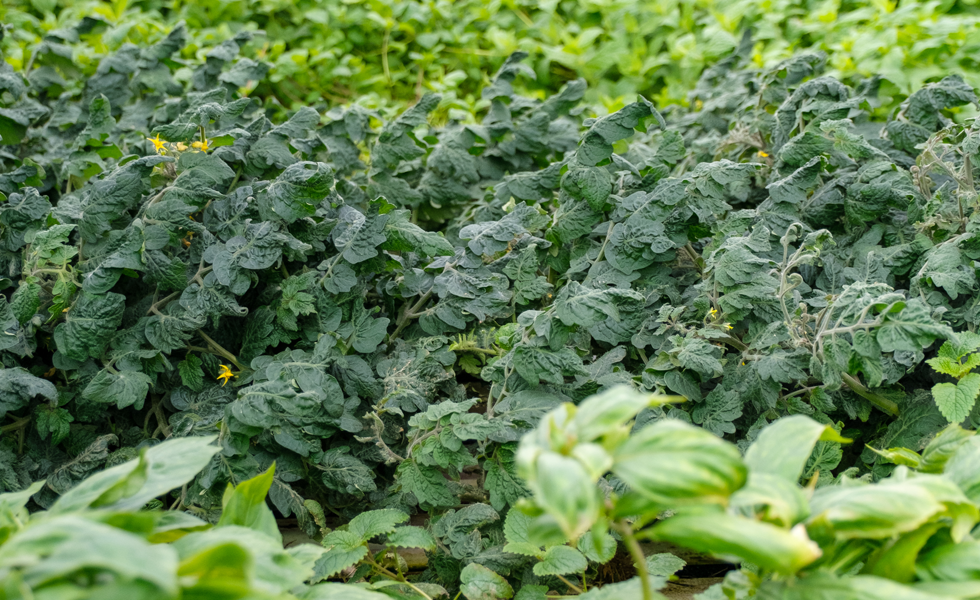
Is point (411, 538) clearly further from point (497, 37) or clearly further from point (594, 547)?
point (497, 37)

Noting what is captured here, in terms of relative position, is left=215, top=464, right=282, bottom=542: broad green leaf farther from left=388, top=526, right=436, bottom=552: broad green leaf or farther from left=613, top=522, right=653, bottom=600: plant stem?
left=613, top=522, right=653, bottom=600: plant stem

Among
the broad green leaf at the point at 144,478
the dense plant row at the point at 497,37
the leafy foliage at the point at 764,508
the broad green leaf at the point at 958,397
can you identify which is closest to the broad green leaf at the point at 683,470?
the leafy foliage at the point at 764,508

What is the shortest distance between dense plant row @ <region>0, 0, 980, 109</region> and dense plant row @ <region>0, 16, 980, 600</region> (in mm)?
1091

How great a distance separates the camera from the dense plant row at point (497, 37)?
3.12m

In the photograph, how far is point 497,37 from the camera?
378cm

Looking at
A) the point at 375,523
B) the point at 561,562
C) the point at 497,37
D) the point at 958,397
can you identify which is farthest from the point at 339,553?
the point at 497,37

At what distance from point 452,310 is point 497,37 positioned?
2368 millimetres

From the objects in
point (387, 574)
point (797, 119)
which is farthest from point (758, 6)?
point (387, 574)

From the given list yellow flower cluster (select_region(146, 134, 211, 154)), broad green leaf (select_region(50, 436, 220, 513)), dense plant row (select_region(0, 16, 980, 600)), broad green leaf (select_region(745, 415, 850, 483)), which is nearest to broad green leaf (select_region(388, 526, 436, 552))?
dense plant row (select_region(0, 16, 980, 600))

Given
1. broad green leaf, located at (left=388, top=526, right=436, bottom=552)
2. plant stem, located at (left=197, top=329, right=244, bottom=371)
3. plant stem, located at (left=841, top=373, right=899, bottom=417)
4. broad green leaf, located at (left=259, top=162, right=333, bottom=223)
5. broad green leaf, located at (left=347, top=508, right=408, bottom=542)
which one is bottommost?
broad green leaf, located at (left=388, top=526, right=436, bottom=552)

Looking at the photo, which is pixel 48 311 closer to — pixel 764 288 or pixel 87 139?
pixel 87 139

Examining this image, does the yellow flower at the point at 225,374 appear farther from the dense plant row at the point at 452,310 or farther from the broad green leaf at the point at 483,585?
the broad green leaf at the point at 483,585

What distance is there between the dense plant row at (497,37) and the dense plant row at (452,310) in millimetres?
1091

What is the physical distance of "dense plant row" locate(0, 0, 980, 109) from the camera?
3121mm
